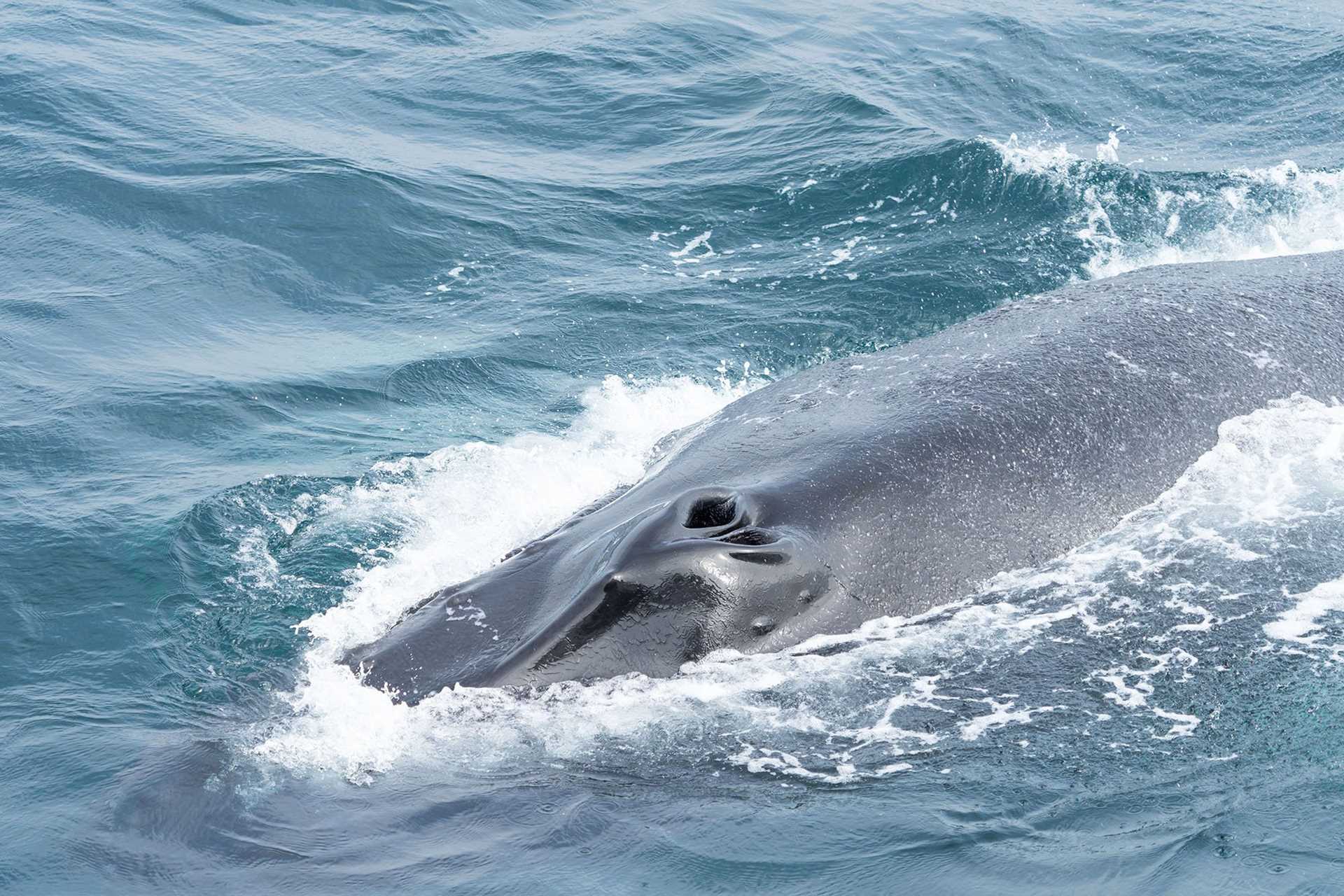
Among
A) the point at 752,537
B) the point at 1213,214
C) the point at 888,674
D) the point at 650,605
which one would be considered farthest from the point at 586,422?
the point at 1213,214

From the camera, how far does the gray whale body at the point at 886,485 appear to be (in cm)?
1021

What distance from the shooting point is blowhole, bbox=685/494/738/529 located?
10672mm

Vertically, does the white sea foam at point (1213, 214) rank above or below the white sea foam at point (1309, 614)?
above

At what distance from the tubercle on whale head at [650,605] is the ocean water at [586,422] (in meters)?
0.23

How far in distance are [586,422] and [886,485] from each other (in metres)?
→ 6.38

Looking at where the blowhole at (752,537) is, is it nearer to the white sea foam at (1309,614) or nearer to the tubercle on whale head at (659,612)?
the tubercle on whale head at (659,612)

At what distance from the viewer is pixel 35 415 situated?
16656mm

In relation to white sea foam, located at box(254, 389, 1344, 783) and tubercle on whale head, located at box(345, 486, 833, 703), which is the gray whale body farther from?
white sea foam, located at box(254, 389, 1344, 783)

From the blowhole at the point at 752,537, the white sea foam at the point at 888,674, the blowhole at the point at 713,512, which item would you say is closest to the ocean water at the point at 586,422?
the white sea foam at the point at 888,674

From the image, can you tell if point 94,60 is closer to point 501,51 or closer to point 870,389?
point 501,51

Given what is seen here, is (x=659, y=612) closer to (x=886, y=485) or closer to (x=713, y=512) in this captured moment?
(x=713, y=512)

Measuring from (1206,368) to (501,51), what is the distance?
2129 centimetres

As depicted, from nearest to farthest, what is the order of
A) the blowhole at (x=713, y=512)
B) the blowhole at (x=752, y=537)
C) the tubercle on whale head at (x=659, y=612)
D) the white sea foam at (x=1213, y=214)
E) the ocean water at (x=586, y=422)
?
the ocean water at (x=586, y=422) < the tubercle on whale head at (x=659, y=612) < the blowhole at (x=752, y=537) < the blowhole at (x=713, y=512) < the white sea foam at (x=1213, y=214)

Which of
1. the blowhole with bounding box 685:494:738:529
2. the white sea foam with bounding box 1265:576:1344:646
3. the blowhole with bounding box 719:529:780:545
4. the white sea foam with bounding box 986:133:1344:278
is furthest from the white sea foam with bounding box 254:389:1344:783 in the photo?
the white sea foam with bounding box 986:133:1344:278
